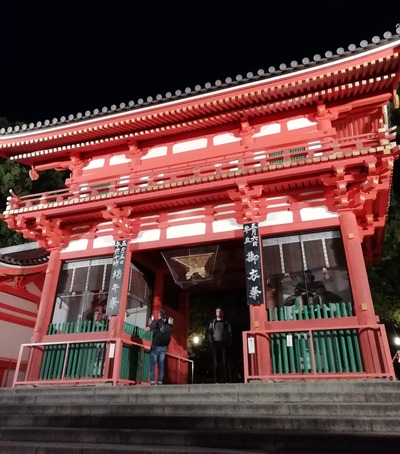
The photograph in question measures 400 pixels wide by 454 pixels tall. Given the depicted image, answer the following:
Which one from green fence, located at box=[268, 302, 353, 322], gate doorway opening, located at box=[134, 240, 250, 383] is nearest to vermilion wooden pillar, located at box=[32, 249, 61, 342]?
gate doorway opening, located at box=[134, 240, 250, 383]

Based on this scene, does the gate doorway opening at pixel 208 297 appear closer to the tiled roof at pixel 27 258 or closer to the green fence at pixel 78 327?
the green fence at pixel 78 327

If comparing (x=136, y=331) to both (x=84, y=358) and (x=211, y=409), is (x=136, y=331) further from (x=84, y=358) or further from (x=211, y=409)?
(x=211, y=409)

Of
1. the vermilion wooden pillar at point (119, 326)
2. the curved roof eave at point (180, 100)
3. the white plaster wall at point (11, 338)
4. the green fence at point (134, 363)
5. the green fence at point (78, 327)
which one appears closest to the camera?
the vermilion wooden pillar at point (119, 326)

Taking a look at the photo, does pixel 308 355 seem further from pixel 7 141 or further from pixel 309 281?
pixel 7 141

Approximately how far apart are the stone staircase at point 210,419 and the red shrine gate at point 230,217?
5.82 feet

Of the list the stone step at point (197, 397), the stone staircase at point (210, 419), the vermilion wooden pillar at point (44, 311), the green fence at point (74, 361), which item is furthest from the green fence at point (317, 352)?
the vermilion wooden pillar at point (44, 311)

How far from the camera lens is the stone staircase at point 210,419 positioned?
439cm

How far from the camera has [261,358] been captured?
320 inches

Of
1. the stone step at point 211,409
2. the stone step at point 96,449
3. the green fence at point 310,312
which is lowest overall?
the stone step at point 96,449

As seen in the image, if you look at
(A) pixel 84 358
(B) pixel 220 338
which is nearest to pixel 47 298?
(A) pixel 84 358

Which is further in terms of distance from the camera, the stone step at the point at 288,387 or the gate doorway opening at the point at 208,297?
the gate doorway opening at the point at 208,297

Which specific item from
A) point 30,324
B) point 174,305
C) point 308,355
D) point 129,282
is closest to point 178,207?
point 129,282

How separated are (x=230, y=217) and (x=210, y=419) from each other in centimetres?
599

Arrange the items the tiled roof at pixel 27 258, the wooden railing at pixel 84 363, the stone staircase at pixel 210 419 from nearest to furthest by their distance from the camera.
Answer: the stone staircase at pixel 210 419, the wooden railing at pixel 84 363, the tiled roof at pixel 27 258
